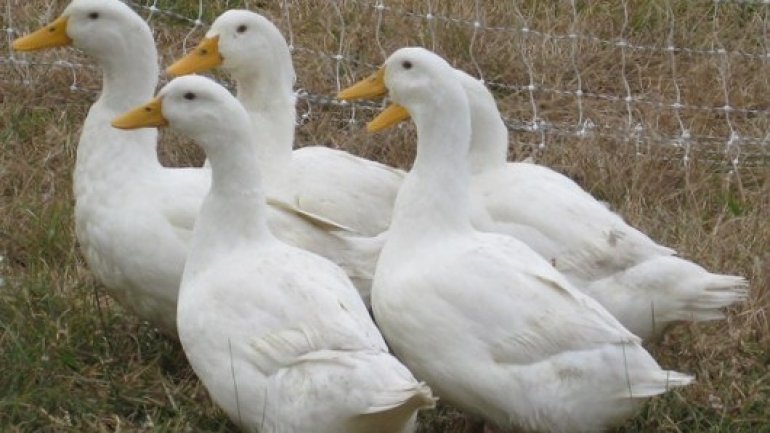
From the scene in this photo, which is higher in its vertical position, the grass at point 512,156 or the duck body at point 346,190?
the duck body at point 346,190

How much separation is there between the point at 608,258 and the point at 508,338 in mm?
822

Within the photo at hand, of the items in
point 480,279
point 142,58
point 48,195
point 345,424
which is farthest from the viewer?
point 48,195

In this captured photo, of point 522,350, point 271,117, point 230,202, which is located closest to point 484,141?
point 271,117

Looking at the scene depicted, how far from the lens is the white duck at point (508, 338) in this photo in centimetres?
489

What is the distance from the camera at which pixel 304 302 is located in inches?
193

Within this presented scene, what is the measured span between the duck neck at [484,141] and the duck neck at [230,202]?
40.5 inches

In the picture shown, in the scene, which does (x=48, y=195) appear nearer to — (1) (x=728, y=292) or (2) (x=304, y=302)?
(2) (x=304, y=302)

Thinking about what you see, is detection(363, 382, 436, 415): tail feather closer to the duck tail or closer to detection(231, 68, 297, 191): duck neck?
the duck tail

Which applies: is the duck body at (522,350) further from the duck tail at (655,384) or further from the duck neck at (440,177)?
the duck neck at (440,177)

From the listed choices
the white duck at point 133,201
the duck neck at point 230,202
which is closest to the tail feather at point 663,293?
the white duck at point 133,201

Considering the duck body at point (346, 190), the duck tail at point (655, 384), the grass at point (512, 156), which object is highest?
the duck body at point (346, 190)

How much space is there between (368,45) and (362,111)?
1.16ft

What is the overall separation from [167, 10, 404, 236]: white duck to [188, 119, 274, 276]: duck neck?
75 cm

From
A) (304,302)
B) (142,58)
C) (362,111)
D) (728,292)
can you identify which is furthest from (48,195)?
(728,292)
